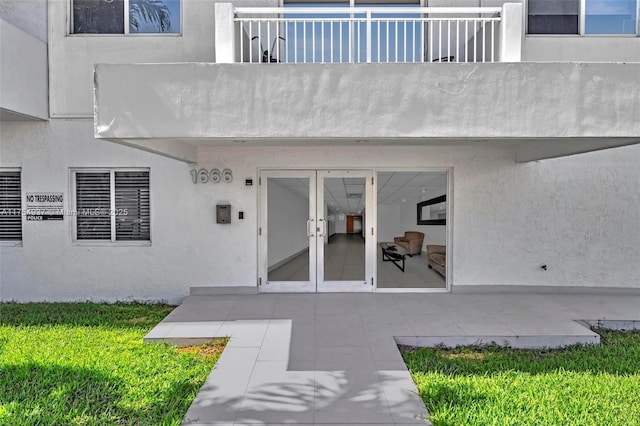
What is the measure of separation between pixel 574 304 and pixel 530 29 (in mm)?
4797

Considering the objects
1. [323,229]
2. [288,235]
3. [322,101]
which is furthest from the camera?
[288,235]

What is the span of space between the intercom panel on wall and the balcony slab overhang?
100 inches

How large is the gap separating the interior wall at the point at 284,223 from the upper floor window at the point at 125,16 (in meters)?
3.41

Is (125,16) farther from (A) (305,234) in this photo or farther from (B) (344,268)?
(B) (344,268)

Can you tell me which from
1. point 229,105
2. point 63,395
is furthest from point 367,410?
point 229,105

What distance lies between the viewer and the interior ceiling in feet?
23.4

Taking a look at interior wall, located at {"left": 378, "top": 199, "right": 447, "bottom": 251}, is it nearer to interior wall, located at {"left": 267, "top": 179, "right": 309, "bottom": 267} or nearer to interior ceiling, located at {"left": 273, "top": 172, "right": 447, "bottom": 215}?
interior ceiling, located at {"left": 273, "top": 172, "right": 447, "bottom": 215}

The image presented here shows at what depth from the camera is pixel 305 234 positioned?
709 cm

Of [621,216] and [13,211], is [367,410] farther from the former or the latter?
[13,211]

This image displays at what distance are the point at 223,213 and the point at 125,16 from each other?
395 centimetres

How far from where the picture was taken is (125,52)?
6.84 metres

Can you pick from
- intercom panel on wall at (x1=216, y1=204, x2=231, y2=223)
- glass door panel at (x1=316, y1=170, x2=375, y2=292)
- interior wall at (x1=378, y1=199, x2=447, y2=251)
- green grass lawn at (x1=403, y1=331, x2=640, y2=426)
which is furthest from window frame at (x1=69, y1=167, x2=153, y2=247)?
interior wall at (x1=378, y1=199, x2=447, y2=251)

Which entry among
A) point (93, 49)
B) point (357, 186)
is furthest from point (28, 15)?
point (357, 186)

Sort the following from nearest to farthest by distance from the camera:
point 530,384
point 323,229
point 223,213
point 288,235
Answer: point 530,384, point 223,213, point 323,229, point 288,235
